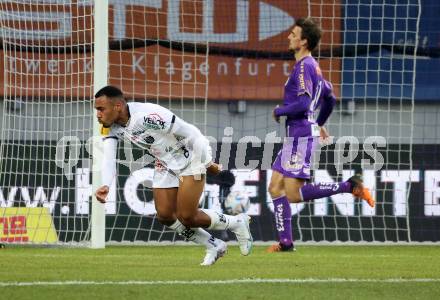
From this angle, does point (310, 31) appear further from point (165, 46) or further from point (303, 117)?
point (165, 46)

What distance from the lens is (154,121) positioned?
8734 millimetres

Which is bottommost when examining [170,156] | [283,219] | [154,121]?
[283,219]

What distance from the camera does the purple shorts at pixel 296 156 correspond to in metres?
10.8

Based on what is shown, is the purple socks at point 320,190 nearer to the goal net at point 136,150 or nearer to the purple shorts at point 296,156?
the purple shorts at point 296,156

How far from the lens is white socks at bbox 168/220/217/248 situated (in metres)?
9.07

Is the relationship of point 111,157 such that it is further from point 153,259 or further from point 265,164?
point 265,164

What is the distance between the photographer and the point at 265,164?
14.2m

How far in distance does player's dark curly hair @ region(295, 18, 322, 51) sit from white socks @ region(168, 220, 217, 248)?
259 cm

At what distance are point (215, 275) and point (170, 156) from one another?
1.41 m

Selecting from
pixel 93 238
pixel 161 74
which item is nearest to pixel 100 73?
pixel 93 238

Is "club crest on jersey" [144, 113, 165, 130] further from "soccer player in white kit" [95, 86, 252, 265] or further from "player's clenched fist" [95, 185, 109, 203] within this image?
"player's clenched fist" [95, 185, 109, 203]

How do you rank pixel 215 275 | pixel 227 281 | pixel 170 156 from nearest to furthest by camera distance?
pixel 227 281 < pixel 215 275 < pixel 170 156

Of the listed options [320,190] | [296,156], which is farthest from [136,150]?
[320,190]

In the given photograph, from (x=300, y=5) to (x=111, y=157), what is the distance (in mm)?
11398
